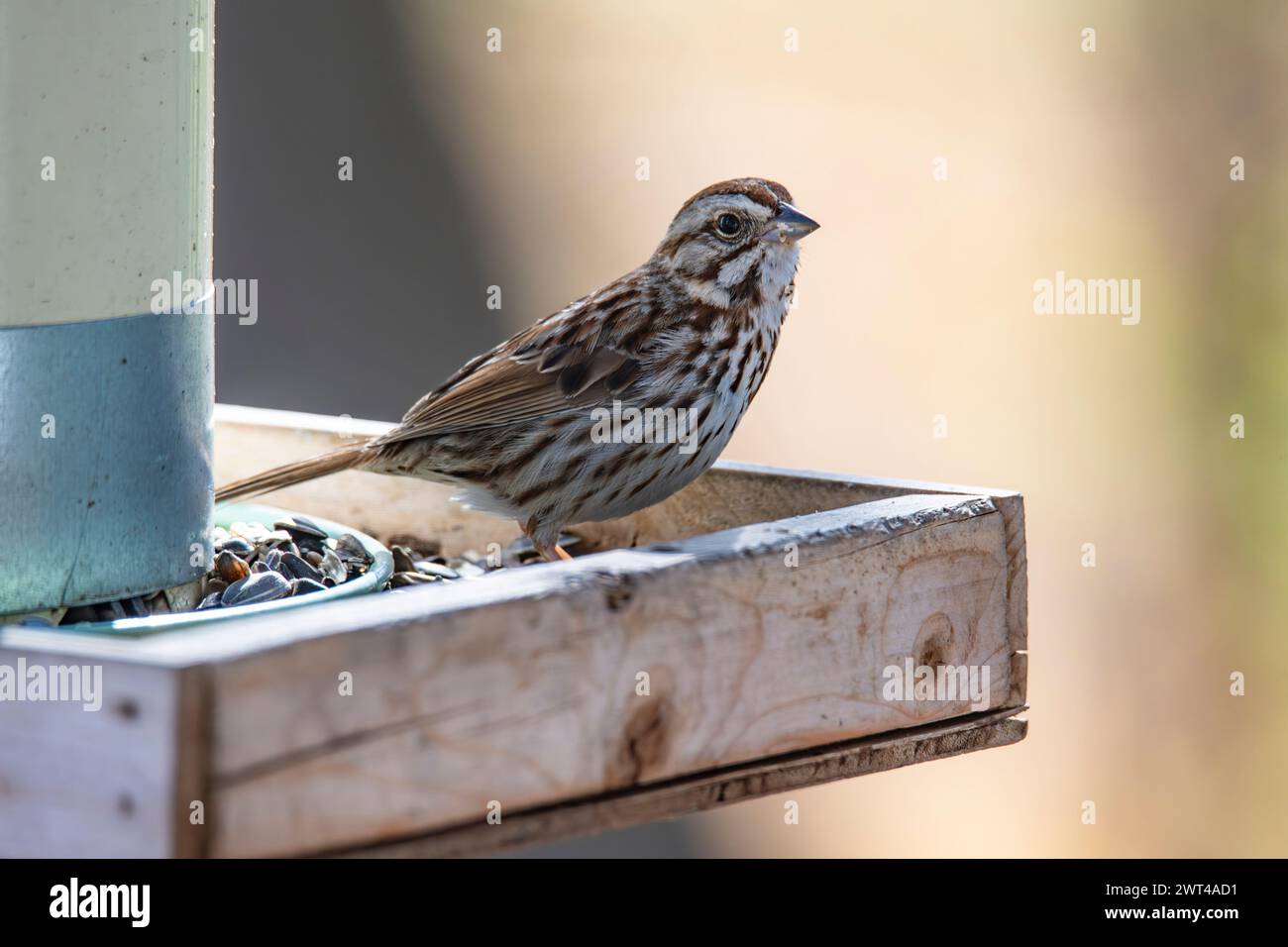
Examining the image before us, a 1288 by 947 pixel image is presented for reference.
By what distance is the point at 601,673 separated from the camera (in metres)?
2.38

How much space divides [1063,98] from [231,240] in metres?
3.03

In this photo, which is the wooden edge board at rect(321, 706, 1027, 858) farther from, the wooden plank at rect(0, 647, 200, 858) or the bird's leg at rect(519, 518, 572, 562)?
the bird's leg at rect(519, 518, 572, 562)

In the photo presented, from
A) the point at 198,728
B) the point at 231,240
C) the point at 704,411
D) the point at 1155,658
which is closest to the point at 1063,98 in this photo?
the point at 1155,658

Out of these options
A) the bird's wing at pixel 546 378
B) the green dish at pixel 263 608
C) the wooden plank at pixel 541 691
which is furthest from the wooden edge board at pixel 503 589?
the bird's wing at pixel 546 378

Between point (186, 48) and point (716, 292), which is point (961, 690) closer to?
point (716, 292)

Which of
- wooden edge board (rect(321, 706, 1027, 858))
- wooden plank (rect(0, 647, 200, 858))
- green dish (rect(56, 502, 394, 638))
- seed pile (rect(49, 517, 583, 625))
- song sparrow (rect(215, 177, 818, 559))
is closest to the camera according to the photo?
wooden plank (rect(0, 647, 200, 858))

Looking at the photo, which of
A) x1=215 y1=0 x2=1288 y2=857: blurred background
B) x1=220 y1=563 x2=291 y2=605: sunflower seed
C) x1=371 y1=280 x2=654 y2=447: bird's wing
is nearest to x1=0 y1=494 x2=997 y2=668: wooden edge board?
x1=220 y1=563 x2=291 y2=605: sunflower seed

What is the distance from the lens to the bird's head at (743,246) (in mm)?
3834

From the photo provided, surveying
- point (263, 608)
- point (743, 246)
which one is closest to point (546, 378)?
point (743, 246)

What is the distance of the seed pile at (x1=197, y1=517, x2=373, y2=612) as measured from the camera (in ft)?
10.1

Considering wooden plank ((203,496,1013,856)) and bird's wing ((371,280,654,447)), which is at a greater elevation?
bird's wing ((371,280,654,447))

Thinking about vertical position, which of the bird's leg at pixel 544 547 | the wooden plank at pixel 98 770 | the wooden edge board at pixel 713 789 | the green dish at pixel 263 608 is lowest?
the wooden edge board at pixel 713 789

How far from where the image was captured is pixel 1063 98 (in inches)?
262

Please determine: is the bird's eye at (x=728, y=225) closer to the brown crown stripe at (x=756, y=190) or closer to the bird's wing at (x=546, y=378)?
the brown crown stripe at (x=756, y=190)
